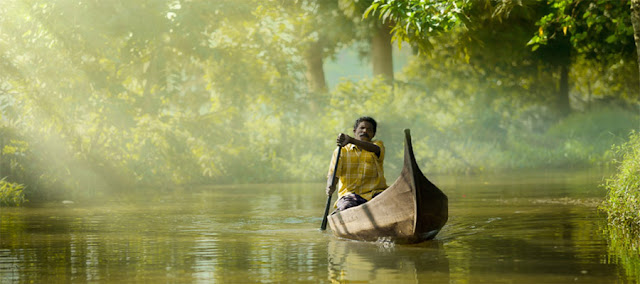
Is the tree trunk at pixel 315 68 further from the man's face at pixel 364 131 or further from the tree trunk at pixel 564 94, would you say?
the man's face at pixel 364 131

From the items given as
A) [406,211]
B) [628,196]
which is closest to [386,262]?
[406,211]

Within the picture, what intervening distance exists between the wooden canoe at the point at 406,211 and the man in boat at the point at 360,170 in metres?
0.54

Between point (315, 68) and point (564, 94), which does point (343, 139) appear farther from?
point (564, 94)

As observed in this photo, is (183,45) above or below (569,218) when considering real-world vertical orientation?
above

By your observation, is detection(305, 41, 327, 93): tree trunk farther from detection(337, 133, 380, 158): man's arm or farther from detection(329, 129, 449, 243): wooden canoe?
detection(329, 129, 449, 243): wooden canoe

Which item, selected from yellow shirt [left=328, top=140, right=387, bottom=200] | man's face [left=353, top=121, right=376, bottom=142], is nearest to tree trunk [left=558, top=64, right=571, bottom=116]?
yellow shirt [left=328, top=140, right=387, bottom=200]

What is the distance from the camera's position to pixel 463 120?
32719 millimetres

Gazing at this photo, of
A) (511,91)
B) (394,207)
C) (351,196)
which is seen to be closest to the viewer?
(394,207)

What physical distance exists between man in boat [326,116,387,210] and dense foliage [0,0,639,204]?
10.2m

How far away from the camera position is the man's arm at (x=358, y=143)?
1189 cm

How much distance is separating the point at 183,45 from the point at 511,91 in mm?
12335

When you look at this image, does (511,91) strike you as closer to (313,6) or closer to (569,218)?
(313,6)

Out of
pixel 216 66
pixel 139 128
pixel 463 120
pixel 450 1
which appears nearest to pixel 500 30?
pixel 463 120

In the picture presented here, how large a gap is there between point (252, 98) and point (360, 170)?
64.6ft
